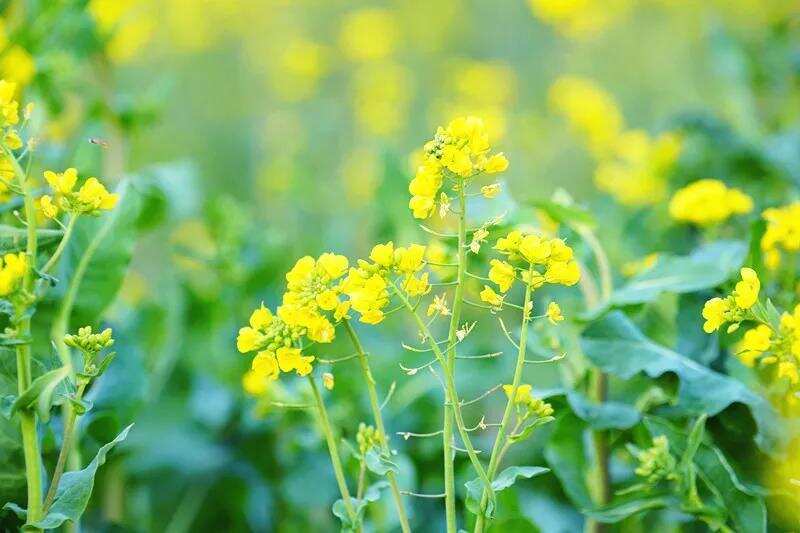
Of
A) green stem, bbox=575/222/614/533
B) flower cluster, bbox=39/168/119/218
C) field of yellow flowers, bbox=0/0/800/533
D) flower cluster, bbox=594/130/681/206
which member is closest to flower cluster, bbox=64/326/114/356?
field of yellow flowers, bbox=0/0/800/533

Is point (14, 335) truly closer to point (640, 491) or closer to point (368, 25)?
point (640, 491)

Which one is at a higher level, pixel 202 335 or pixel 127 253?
pixel 127 253

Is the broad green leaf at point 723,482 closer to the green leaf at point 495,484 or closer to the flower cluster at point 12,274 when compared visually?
the green leaf at point 495,484

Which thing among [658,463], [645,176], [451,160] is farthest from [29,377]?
[645,176]

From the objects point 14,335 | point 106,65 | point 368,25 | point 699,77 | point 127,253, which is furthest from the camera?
point 368,25

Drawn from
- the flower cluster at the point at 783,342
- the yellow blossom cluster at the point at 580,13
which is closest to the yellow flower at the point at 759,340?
the flower cluster at the point at 783,342

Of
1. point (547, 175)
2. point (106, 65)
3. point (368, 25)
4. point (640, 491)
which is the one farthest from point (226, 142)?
point (640, 491)
